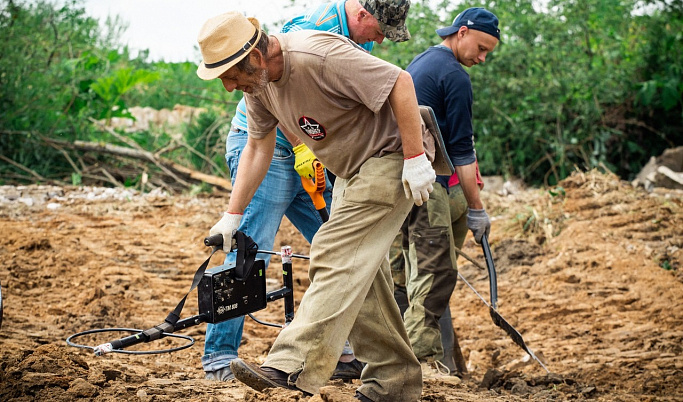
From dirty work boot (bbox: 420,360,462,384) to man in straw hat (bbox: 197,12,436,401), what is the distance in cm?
79

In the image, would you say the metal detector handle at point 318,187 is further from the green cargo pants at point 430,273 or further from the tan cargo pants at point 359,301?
the green cargo pants at point 430,273

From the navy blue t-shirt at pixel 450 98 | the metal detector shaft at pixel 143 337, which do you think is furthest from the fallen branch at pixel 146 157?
the metal detector shaft at pixel 143 337

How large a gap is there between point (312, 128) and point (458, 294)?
4.06 meters

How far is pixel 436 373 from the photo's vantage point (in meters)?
3.97

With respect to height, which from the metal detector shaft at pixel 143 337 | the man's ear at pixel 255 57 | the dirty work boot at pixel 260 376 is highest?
the man's ear at pixel 255 57

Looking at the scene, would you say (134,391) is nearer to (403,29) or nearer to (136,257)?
(403,29)

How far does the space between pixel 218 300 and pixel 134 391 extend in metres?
0.55

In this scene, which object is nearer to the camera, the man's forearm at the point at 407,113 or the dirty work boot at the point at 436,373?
the man's forearm at the point at 407,113

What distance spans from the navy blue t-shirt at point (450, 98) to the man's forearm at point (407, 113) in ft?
3.87

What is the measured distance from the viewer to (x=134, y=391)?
3.12 m

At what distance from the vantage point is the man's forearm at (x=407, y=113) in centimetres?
275

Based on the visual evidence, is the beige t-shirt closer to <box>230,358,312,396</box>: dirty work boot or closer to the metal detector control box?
the metal detector control box

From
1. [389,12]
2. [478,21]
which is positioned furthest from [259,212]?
[478,21]

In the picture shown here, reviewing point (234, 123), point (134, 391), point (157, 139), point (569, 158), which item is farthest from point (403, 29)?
point (157, 139)
